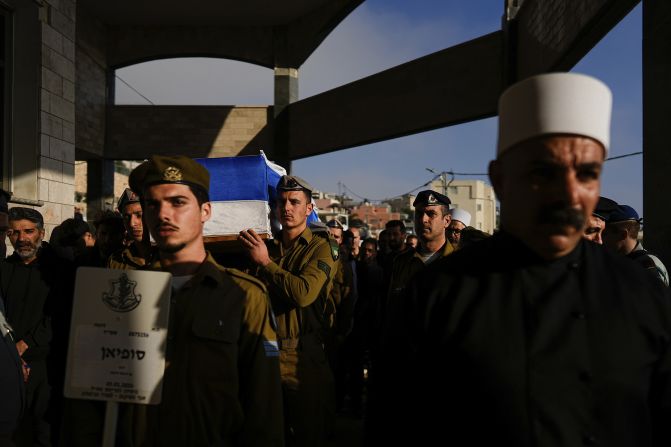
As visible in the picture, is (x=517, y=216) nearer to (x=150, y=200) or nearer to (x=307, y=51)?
(x=150, y=200)

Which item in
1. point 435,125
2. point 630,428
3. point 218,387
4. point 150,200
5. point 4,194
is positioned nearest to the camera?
point 630,428

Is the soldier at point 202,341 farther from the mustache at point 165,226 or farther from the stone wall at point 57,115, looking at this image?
the stone wall at point 57,115

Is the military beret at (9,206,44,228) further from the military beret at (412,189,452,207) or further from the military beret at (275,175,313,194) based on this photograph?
the military beret at (412,189,452,207)

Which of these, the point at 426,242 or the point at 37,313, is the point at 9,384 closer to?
the point at 37,313

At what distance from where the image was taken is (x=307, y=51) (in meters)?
17.1

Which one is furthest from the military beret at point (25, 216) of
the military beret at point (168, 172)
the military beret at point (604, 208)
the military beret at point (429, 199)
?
the military beret at point (604, 208)

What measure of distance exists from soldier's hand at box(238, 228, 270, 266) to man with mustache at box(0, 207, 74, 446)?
5.66 feet

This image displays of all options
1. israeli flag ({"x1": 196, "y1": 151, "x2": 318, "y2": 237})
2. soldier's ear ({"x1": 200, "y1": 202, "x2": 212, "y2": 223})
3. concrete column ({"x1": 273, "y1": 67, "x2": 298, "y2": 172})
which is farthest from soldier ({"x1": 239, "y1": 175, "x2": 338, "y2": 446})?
concrete column ({"x1": 273, "y1": 67, "x2": 298, "y2": 172})

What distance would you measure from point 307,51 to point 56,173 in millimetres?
10595

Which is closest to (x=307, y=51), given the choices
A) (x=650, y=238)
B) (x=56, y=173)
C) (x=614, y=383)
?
(x=56, y=173)

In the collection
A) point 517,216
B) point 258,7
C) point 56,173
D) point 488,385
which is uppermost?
point 258,7

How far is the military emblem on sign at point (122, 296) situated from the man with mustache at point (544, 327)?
3.16 feet

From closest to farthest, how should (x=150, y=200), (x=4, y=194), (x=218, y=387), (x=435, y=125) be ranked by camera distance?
(x=218, y=387), (x=150, y=200), (x=4, y=194), (x=435, y=125)

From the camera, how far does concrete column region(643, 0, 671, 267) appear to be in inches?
198
